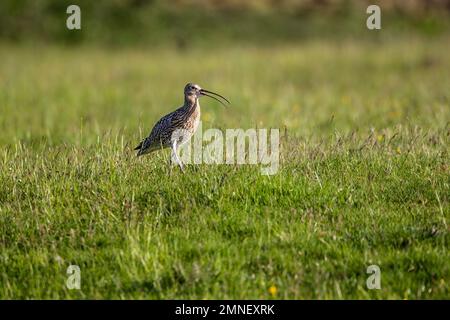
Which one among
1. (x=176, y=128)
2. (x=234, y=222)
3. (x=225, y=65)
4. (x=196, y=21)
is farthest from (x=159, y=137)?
(x=196, y=21)

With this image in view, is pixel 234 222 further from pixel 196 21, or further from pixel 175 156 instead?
pixel 196 21

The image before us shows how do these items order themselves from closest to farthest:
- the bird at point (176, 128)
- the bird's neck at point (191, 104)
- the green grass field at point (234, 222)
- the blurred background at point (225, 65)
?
1. the green grass field at point (234, 222)
2. the bird at point (176, 128)
3. the bird's neck at point (191, 104)
4. the blurred background at point (225, 65)

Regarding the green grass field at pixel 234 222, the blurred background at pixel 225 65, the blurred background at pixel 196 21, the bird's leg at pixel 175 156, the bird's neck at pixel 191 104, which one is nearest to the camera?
the green grass field at pixel 234 222

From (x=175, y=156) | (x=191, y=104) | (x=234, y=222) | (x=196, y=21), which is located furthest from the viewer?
(x=196, y=21)

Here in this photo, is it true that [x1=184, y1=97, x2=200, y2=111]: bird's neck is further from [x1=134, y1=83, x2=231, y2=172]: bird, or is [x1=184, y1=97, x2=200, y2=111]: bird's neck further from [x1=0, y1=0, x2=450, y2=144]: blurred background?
[x1=0, y1=0, x2=450, y2=144]: blurred background

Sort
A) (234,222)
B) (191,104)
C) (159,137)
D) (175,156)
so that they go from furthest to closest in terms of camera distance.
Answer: (191,104)
(159,137)
(175,156)
(234,222)

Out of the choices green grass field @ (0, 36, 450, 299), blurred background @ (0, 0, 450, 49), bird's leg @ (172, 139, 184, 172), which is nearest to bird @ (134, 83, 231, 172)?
bird's leg @ (172, 139, 184, 172)

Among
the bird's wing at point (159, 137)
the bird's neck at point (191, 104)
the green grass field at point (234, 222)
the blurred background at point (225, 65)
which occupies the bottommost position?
the green grass field at point (234, 222)

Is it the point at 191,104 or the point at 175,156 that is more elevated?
the point at 191,104

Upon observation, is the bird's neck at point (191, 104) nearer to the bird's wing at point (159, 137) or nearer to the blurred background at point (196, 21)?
the bird's wing at point (159, 137)

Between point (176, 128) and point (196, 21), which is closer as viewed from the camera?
point (176, 128)

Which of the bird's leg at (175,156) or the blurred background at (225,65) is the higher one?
the blurred background at (225,65)

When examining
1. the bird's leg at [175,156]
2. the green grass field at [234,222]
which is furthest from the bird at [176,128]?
the green grass field at [234,222]
